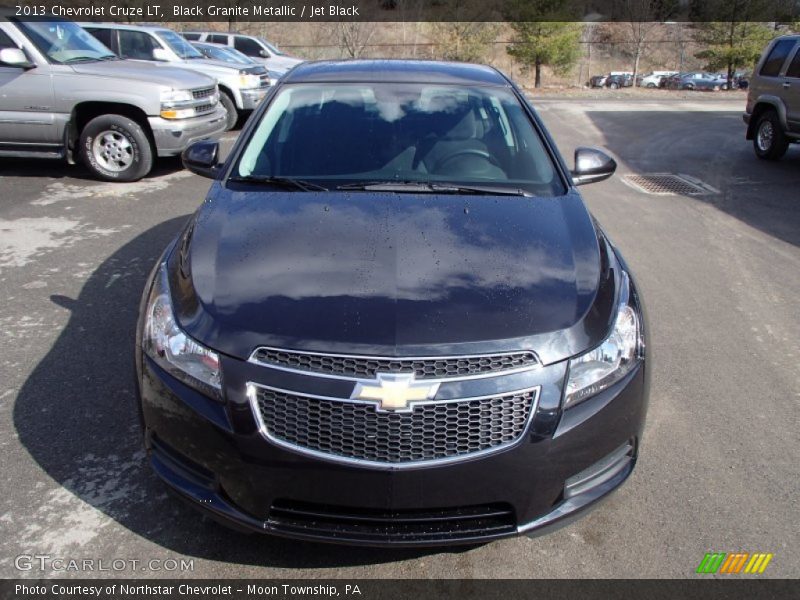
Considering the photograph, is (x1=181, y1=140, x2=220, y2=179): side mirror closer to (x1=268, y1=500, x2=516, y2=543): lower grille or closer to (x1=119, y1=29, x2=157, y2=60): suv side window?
(x1=268, y1=500, x2=516, y2=543): lower grille

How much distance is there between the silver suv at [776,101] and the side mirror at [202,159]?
933 centimetres

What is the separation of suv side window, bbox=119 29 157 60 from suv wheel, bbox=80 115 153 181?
3.50 metres

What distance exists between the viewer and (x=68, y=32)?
903 centimetres

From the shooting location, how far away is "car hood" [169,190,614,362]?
235cm

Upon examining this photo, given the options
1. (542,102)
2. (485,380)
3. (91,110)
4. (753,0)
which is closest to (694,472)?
(485,380)

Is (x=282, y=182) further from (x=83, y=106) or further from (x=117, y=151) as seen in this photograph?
(x=83, y=106)

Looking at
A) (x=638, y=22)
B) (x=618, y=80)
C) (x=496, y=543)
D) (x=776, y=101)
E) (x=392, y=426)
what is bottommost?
(x=496, y=543)

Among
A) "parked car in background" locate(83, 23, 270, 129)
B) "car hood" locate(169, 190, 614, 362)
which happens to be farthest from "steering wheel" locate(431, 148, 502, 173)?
"parked car in background" locate(83, 23, 270, 129)

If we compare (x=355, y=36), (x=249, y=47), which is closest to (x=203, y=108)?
(x=249, y=47)

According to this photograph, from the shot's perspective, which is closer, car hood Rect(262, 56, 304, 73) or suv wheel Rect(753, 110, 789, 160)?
suv wheel Rect(753, 110, 789, 160)

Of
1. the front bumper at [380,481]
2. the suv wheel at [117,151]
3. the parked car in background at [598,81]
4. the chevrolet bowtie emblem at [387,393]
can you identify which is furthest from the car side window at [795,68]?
the parked car in background at [598,81]

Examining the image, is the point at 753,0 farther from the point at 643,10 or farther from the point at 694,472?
the point at 694,472

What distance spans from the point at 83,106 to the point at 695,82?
91.8ft

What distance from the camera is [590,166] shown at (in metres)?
4.10
